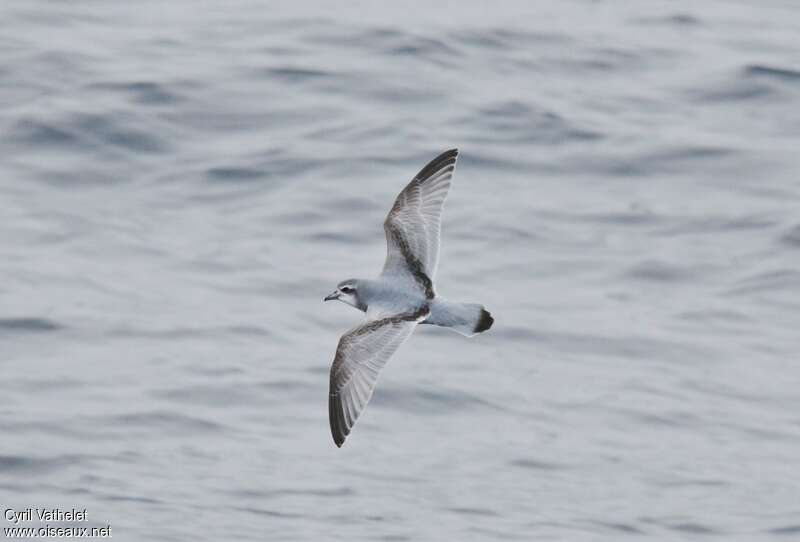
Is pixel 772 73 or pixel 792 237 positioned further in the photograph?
pixel 772 73

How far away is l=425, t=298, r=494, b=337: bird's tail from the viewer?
28.5 feet

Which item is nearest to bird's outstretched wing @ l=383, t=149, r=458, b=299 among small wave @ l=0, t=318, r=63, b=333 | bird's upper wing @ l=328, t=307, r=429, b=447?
bird's upper wing @ l=328, t=307, r=429, b=447

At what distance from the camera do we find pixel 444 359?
531 inches

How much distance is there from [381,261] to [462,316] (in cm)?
548

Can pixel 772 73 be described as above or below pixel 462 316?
below

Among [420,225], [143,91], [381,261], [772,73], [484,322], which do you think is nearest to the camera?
[484,322]

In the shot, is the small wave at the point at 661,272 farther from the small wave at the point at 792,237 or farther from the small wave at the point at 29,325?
the small wave at the point at 29,325

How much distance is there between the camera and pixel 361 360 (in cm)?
877

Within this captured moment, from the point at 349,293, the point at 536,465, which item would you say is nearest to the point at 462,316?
the point at 349,293

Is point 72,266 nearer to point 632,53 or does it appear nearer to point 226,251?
point 226,251

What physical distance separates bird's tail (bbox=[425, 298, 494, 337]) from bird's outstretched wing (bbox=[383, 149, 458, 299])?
346mm

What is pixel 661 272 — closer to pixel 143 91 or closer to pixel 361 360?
pixel 143 91

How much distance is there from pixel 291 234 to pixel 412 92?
3.54 metres

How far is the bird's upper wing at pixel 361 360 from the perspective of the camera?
8.68 metres
